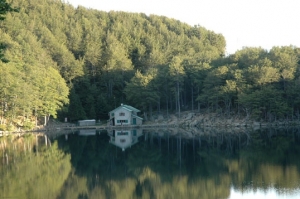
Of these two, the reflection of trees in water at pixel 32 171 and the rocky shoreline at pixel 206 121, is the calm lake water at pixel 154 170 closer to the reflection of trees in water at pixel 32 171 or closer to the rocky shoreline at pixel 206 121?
the reflection of trees in water at pixel 32 171

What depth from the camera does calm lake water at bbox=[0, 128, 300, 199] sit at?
60.0 feet

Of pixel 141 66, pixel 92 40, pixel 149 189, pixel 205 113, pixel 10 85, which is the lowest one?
pixel 149 189

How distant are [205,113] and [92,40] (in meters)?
34.6

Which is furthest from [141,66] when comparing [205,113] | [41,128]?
[41,128]

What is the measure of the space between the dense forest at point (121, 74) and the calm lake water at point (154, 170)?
1792cm

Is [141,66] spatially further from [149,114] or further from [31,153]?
[31,153]

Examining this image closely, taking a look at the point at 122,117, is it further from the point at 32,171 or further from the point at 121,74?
the point at 32,171

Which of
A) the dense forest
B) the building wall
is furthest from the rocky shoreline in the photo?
the building wall

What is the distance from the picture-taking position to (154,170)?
24.2 metres

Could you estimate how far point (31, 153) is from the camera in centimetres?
3231

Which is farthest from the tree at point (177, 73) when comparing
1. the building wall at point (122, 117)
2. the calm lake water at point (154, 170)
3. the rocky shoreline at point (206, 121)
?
the calm lake water at point (154, 170)

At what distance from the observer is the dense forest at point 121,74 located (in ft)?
177

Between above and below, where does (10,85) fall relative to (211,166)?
above

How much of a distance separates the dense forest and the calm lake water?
58.8 ft
